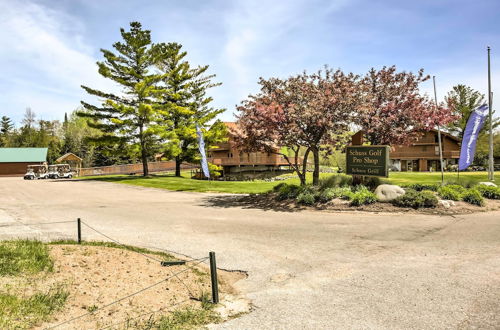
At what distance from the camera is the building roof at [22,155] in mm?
63947

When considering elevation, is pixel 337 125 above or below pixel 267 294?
above

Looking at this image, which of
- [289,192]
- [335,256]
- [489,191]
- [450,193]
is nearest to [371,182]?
[450,193]

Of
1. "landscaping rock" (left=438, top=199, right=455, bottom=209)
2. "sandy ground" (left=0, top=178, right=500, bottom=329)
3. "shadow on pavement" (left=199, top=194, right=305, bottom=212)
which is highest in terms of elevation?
"landscaping rock" (left=438, top=199, right=455, bottom=209)

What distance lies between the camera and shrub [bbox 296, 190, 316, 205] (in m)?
16.8

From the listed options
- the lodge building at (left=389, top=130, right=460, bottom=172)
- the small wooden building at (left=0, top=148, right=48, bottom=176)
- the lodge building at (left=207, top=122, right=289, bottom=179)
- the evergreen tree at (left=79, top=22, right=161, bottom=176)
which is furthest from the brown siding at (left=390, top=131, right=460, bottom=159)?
the small wooden building at (left=0, top=148, right=48, bottom=176)

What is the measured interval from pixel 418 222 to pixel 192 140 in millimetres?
32777

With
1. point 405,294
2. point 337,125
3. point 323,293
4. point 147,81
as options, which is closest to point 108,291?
point 323,293

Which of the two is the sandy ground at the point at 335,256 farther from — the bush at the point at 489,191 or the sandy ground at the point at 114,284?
the bush at the point at 489,191

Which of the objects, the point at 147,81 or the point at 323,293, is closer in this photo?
the point at 323,293

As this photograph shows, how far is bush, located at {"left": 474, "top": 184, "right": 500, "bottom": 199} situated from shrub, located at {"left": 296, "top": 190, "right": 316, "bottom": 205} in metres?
8.68

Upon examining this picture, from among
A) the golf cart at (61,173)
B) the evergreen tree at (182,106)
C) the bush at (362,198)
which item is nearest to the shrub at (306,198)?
the bush at (362,198)

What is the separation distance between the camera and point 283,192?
18641mm

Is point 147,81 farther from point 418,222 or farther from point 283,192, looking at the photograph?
Answer: point 418,222

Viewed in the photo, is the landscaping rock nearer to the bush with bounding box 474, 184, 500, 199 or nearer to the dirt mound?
the bush with bounding box 474, 184, 500, 199
